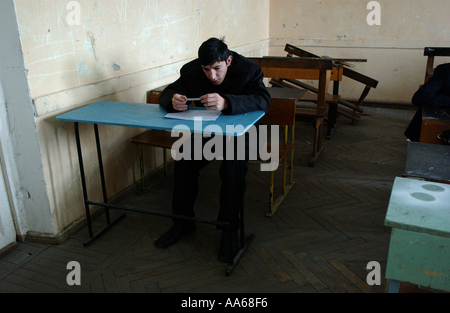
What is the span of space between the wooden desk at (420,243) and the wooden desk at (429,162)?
18.9 inches

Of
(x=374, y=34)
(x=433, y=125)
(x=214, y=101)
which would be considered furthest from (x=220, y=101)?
(x=374, y=34)

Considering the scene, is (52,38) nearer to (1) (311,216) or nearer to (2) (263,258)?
(2) (263,258)

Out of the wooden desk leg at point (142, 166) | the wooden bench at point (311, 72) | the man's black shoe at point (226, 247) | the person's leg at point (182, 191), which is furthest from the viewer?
the wooden bench at point (311, 72)

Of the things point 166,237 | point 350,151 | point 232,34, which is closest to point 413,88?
point 350,151

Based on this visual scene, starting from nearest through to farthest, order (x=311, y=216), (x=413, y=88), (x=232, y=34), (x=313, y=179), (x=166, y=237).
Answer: (x=166, y=237), (x=311, y=216), (x=313, y=179), (x=232, y=34), (x=413, y=88)

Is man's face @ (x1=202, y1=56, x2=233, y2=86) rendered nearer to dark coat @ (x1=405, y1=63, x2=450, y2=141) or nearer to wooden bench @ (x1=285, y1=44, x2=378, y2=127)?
dark coat @ (x1=405, y1=63, x2=450, y2=141)

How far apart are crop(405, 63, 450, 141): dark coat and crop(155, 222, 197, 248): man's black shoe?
2288 millimetres

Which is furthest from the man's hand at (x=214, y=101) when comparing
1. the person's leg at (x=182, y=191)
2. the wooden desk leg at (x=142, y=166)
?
the wooden desk leg at (x=142, y=166)

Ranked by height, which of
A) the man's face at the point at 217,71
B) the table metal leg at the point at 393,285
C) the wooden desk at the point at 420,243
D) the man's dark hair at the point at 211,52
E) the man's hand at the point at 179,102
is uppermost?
the man's dark hair at the point at 211,52

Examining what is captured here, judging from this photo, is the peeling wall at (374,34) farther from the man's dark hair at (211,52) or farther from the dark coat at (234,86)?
the man's dark hair at (211,52)

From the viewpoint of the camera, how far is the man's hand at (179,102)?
8.12 ft

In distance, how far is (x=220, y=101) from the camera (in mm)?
2301

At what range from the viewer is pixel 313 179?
3783mm

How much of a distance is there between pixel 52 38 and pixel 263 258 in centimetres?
195
